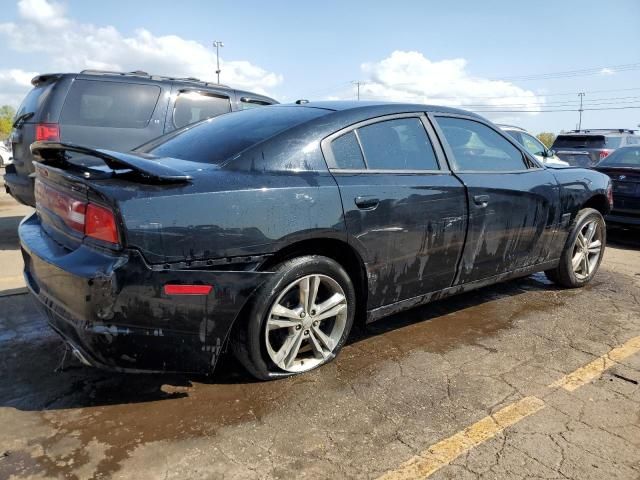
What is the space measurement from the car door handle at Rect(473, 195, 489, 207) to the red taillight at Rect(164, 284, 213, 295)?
1995mm

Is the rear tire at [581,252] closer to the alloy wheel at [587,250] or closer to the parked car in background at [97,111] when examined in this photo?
the alloy wheel at [587,250]

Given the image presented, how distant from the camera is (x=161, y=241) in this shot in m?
2.25

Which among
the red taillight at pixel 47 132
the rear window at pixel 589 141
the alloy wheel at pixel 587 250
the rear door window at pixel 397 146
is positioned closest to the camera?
the rear door window at pixel 397 146

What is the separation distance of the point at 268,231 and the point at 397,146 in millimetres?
1200

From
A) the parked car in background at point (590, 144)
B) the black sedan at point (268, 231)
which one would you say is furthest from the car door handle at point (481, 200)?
the parked car in background at point (590, 144)

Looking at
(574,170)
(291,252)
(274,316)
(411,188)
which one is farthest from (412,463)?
(574,170)

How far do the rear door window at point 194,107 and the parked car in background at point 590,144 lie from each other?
10300 millimetres

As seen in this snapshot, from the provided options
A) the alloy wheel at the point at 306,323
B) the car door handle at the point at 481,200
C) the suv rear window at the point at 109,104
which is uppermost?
the suv rear window at the point at 109,104

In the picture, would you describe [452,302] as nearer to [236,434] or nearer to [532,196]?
[532,196]

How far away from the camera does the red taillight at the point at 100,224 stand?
7.36ft

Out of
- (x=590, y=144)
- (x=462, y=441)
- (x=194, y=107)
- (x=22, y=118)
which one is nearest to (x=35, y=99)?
(x=22, y=118)

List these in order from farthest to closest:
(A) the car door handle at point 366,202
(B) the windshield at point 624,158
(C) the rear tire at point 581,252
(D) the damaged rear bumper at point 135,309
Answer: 1. (B) the windshield at point 624,158
2. (C) the rear tire at point 581,252
3. (A) the car door handle at point 366,202
4. (D) the damaged rear bumper at point 135,309

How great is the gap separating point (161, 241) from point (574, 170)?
3831 mm

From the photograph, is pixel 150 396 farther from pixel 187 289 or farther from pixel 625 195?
pixel 625 195
